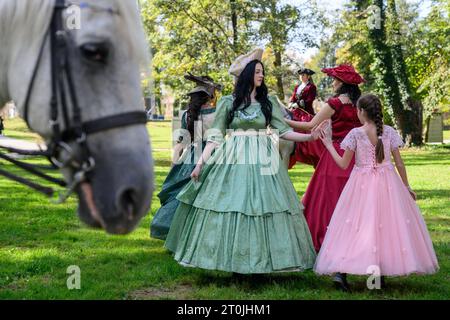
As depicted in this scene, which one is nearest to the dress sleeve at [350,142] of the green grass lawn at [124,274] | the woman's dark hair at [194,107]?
the green grass lawn at [124,274]

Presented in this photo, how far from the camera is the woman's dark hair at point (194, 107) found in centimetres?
682

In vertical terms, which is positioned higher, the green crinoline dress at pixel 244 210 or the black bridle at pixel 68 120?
the black bridle at pixel 68 120

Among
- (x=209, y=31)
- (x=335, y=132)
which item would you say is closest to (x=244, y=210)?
(x=335, y=132)

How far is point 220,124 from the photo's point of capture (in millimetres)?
5500

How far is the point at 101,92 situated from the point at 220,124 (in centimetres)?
360

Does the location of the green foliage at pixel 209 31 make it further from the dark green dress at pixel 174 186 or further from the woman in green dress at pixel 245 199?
the woman in green dress at pixel 245 199

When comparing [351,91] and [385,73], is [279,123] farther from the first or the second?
[385,73]

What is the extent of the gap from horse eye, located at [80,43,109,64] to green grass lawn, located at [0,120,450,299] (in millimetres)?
1267

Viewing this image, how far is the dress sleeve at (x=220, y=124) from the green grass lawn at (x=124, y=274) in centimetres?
136

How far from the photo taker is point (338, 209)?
206 inches

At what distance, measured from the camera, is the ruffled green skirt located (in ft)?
16.4

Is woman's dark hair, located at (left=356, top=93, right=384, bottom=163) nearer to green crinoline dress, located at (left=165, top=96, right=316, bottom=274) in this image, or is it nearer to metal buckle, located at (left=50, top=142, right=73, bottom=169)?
green crinoline dress, located at (left=165, top=96, right=316, bottom=274)
